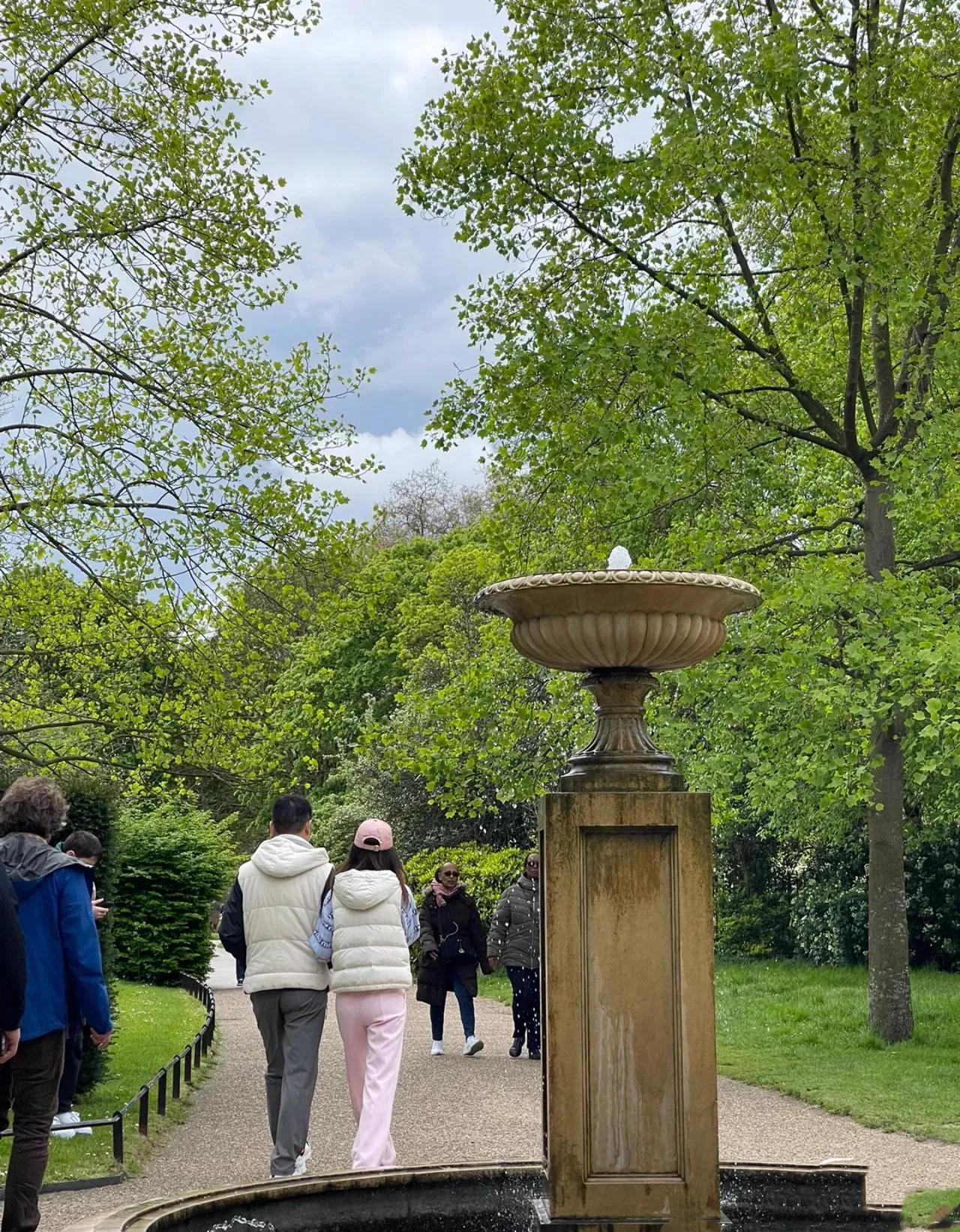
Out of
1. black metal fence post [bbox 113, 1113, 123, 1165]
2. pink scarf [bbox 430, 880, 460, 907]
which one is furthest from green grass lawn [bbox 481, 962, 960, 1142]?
black metal fence post [bbox 113, 1113, 123, 1165]

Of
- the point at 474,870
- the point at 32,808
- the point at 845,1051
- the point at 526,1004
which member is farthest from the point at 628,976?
the point at 474,870

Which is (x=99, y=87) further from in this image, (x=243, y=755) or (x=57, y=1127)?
(x=57, y=1127)

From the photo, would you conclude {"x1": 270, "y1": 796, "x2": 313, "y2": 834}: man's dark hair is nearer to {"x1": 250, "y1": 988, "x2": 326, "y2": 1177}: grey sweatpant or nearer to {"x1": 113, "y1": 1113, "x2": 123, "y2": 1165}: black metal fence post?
{"x1": 250, "y1": 988, "x2": 326, "y2": 1177}: grey sweatpant

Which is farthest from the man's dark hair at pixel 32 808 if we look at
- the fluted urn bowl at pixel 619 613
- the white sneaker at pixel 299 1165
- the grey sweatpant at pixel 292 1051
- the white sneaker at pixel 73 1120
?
the white sneaker at pixel 73 1120

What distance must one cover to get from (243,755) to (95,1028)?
9646 mm

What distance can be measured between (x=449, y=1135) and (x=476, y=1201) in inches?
141

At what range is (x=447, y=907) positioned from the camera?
566 inches

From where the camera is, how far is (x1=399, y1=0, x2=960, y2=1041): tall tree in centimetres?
1487

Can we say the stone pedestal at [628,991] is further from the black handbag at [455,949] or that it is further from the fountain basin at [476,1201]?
the black handbag at [455,949]

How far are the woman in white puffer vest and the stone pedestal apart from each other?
2087 millimetres

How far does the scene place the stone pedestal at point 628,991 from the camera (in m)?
6.00

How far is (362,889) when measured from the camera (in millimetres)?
7969

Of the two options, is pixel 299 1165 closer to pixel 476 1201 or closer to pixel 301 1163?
pixel 301 1163

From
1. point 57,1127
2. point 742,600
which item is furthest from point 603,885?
point 57,1127
